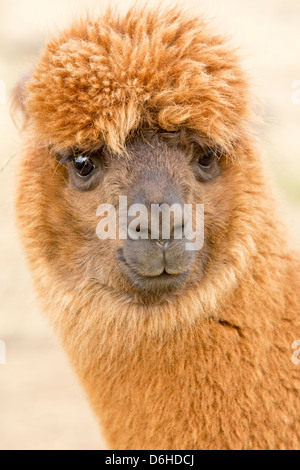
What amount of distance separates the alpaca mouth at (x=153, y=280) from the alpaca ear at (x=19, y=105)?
3.35 ft

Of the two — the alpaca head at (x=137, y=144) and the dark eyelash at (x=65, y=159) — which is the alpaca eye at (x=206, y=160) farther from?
the dark eyelash at (x=65, y=159)

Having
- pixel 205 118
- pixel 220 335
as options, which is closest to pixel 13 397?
pixel 220 335

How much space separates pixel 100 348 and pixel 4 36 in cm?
1032

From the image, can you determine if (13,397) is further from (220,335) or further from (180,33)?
(180,33)

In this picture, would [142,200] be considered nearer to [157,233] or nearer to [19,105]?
[157,233]

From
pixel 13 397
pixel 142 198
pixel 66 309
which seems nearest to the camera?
pixel 142 198

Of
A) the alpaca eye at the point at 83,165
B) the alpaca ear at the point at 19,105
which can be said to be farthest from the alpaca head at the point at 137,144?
the alpaca ear at the point at 19,105

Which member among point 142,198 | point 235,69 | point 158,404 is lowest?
point 158,404

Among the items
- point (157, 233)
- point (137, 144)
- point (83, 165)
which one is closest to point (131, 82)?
point (137, 144)

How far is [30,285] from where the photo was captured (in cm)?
328

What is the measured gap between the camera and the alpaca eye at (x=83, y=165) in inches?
115

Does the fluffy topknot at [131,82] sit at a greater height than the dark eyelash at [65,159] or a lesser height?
greater

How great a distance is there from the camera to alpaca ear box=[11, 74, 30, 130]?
3.27 metres

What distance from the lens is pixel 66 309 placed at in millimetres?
3096
